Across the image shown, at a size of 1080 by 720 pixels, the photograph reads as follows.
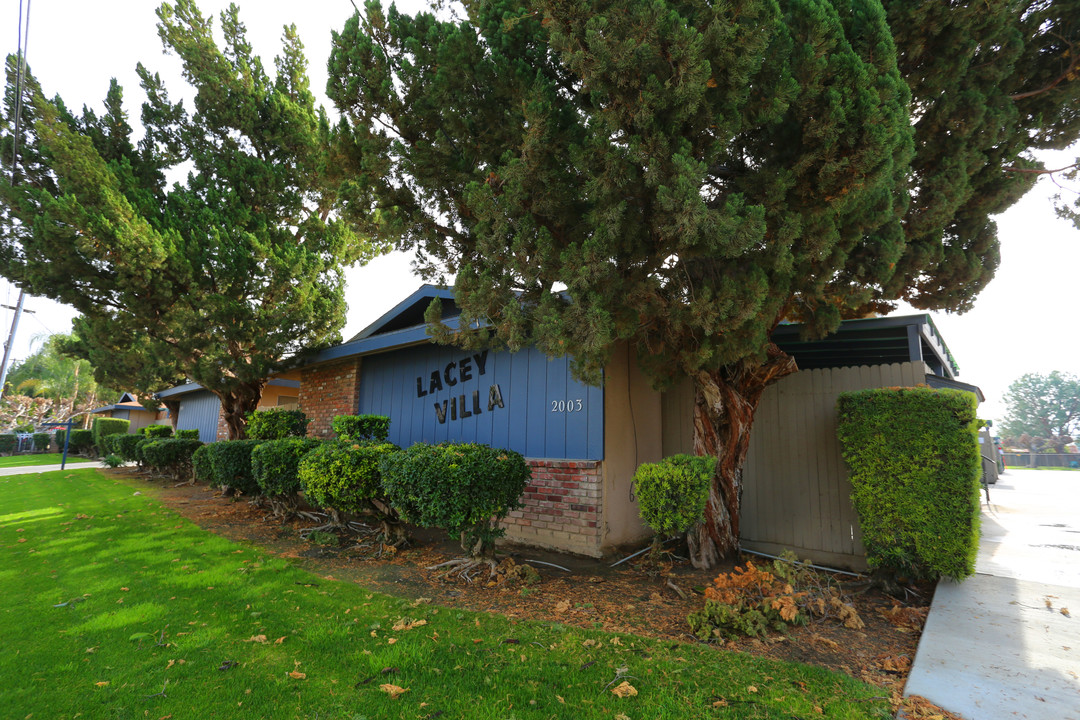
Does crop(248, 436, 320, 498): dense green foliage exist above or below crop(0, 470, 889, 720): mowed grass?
above

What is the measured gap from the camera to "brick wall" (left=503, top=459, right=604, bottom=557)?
5852 millimetres

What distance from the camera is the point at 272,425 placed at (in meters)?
9.09

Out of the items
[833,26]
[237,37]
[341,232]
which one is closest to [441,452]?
[833,26]

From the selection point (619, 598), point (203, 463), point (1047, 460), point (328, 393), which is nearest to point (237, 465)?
point (203, 463)

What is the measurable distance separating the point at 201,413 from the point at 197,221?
10.4m

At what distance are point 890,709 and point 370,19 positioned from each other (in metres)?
6.30

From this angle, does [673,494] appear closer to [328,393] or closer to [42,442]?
[328,393]

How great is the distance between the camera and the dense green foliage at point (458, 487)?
4.74 m

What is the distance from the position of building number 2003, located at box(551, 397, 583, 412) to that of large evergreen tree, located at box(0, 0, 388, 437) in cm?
A: 638

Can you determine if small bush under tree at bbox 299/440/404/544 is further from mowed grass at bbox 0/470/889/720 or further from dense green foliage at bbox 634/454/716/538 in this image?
dense green foliage at bbox 634/454/716/538

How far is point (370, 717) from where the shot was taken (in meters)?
2.55

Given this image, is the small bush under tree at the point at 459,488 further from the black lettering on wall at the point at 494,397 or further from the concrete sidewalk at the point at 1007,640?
the concrete sidewalk at the point at 1007,640

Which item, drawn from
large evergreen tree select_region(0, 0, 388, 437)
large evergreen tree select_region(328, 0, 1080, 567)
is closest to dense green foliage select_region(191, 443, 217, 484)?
large evergreen tree select_region(0, 0, 388, 437)

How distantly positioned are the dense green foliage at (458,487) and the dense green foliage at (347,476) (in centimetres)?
51
